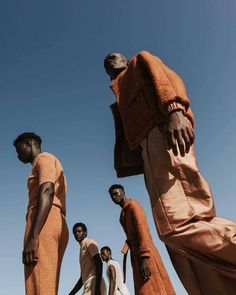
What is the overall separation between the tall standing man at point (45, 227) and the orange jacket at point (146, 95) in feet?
3.09

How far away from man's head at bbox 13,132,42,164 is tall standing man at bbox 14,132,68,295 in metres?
0.11

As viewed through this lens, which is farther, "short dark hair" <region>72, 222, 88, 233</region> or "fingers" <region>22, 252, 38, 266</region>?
"short dark hair" <region>72, 222, 88, 233</region>

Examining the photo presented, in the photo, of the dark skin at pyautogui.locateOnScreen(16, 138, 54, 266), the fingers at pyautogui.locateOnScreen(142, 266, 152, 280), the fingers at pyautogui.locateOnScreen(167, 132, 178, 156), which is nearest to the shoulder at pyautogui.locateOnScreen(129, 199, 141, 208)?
the fingers at pyautogui.locateOnScreen(142, 266, 152, 280)

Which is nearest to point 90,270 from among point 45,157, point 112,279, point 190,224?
point 112,279

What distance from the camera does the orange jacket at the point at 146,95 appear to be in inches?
100

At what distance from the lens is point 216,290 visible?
2172 mm

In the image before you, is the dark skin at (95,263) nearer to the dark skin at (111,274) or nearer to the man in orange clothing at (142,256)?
the dark skin at (111,274)

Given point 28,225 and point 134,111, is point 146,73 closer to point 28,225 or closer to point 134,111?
point 134,111

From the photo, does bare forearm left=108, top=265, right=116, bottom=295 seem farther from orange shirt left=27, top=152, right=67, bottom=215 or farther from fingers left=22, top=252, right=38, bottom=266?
fingers left=22, top=252, right=38, bottom=266

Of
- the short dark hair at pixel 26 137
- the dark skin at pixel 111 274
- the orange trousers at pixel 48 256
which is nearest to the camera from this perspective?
the orange trousers at pixel 48 256

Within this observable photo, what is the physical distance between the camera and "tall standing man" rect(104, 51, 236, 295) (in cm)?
210

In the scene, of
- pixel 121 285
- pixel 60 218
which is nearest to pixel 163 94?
pixel 60 218

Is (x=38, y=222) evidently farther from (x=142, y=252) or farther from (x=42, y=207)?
(x=142, y=252)

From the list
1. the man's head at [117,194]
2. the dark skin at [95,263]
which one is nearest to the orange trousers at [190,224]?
the man's head at [117,194]
